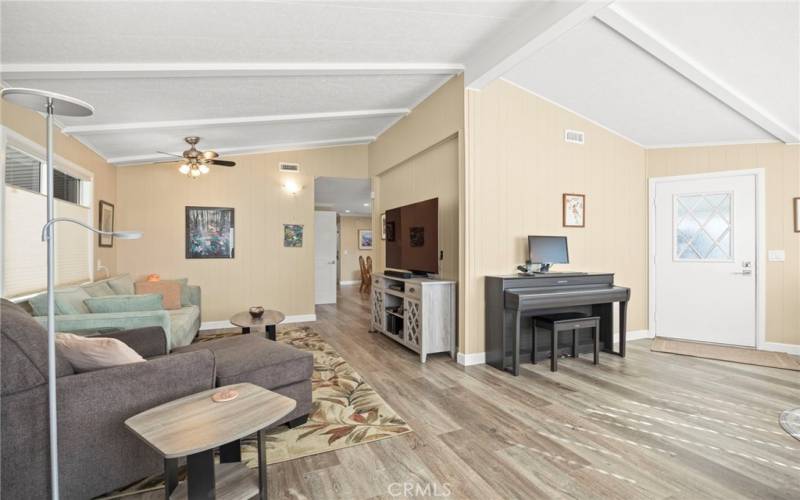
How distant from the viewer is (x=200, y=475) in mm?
1548

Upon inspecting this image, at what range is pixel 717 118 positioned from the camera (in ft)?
14.0

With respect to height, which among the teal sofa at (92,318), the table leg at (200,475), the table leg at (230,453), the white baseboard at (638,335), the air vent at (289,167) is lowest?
the white baseboard at (638,335)

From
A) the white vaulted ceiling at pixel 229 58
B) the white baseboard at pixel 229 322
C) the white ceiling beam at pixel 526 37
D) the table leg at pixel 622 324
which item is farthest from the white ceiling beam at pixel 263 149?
the table leg at pixel 622 324

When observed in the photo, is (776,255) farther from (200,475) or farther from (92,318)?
(92,318)

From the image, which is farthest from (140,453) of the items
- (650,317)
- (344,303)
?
(344,303)

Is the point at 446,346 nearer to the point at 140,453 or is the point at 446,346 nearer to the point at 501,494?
the point at 501,494

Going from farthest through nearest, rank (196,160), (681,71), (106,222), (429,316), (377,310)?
(377,310) < (106,222) < (196,160) < (429,316) < (681,71)

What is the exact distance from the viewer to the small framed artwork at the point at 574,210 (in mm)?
4582

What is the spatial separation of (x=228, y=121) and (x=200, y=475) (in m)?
3.81

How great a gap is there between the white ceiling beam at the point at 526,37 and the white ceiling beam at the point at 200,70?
0.43m

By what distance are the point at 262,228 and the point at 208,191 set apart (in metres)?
0.95

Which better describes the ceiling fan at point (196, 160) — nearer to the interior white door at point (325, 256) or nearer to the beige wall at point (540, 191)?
the beige wall at point (540, 191)

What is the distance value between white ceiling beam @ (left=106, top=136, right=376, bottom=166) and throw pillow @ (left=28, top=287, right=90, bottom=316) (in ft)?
7.59

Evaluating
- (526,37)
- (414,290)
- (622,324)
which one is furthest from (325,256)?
(526,37)
